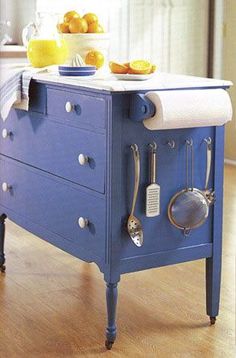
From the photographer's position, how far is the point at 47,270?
299 cm

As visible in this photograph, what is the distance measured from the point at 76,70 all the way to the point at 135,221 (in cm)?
51

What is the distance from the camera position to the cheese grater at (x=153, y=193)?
2.24m

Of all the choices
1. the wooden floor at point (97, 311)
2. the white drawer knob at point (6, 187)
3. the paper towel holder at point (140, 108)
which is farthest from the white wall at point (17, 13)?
the paper towel holder at point (140, 108)

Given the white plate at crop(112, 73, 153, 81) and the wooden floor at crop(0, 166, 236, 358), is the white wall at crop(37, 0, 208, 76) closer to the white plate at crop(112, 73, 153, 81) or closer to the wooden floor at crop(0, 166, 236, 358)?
the wooden floor at crop(0, 166, 236, 358)

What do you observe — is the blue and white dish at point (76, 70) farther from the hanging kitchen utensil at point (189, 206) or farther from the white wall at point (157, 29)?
the white wall at point (157, 29)

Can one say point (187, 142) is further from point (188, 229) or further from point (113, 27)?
point (113, 27)

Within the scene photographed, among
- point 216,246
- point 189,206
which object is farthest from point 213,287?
point 189,206

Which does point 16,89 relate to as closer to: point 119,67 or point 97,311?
point 119,67

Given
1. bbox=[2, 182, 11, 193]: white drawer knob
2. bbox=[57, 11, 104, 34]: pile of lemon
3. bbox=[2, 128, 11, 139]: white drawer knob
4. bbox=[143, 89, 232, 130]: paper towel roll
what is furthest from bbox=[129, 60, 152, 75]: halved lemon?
bbox=[2, 182, 11, 193]: white drawer knob

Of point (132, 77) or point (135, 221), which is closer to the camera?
point (135, 221)

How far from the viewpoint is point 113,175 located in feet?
7.16

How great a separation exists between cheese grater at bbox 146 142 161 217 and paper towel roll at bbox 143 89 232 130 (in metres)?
0.10

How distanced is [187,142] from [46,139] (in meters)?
0.47

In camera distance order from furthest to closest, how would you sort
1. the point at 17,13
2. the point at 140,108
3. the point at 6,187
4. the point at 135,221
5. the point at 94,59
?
the point at 17,13
the point at 6,187
the point at 94,59
the point at 135,221
the point at 140,108
